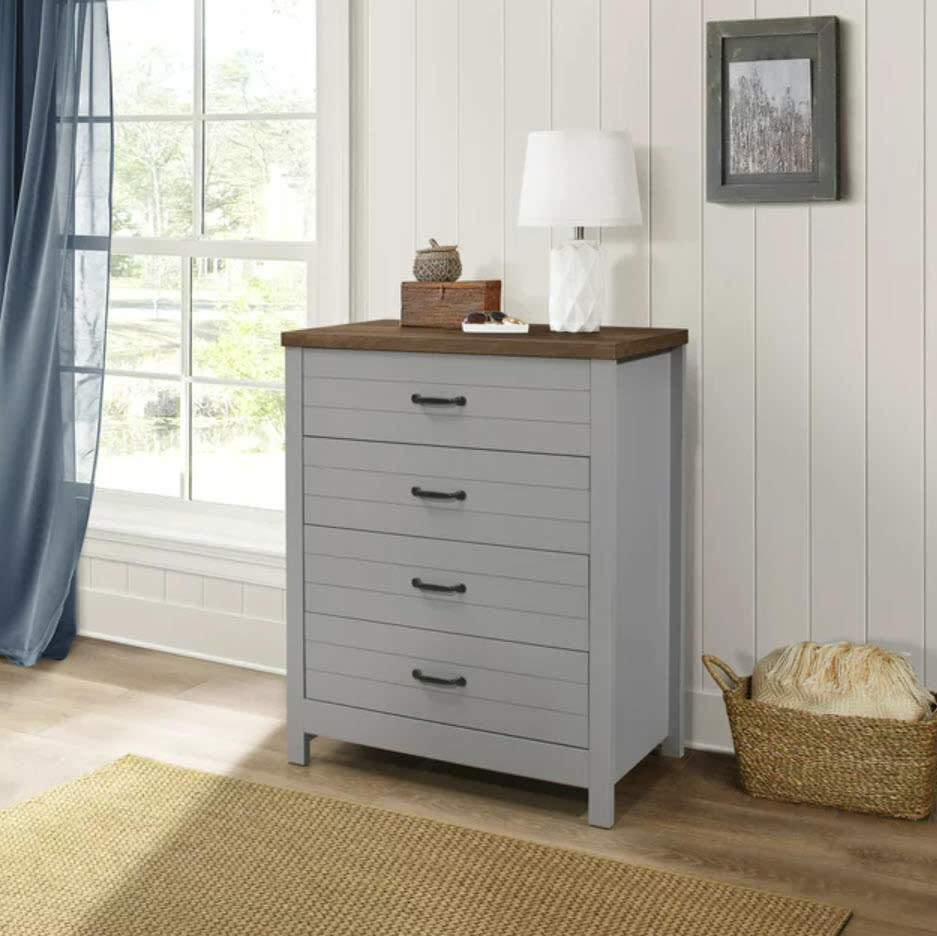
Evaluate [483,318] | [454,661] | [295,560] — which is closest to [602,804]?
[454,661]

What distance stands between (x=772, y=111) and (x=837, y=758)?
1.33 metres

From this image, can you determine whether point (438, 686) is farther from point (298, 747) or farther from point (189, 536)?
point (189, 536)

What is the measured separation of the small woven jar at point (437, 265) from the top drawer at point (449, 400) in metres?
0.31

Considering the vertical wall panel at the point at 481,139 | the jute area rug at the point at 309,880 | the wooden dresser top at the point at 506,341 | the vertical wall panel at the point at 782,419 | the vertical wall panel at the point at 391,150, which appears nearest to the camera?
the jute area rug at the point at 309,880

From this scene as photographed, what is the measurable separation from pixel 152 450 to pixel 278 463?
0.46m

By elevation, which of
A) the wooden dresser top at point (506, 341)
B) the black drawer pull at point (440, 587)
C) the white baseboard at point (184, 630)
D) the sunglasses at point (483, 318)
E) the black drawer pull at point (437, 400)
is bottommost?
the white baseboard at point (184, 630)

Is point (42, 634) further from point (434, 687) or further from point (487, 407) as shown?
point (487, 407)

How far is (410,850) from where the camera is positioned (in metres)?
2.72

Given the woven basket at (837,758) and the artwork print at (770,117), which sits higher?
the artwork print at (770,117)

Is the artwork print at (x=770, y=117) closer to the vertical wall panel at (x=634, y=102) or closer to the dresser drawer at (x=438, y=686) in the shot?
the vertical wall panel at (x=634, y=102)

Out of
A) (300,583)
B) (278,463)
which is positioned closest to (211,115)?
(278,463)

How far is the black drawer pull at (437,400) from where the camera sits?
2875mm

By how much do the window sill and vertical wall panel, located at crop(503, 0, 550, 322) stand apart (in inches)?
38.2

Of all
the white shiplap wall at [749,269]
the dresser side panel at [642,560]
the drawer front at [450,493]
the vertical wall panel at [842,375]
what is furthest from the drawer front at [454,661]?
the vertical wall panel at [842,375]
